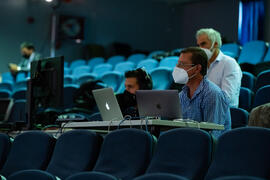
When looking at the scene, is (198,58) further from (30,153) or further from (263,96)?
(30,153)

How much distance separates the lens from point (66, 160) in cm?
349

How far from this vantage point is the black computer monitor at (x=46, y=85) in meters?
4.54

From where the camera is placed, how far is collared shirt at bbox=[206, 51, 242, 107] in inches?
178

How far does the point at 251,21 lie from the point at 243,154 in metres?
8.99

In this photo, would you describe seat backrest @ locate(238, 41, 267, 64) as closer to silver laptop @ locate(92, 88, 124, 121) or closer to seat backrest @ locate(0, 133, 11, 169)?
silver laptop @ locate(92, 88, 124, 121)

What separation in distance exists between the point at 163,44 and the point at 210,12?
6.85 feet

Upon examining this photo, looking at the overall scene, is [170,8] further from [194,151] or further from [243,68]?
[194,151]

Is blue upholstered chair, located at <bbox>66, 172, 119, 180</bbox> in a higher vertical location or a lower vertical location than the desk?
lower

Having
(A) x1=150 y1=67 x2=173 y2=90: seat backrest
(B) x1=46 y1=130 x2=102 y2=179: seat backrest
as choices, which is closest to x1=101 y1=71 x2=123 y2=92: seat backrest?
(A) x1=150 y1=67 x2=173 y2=90: seat backrest

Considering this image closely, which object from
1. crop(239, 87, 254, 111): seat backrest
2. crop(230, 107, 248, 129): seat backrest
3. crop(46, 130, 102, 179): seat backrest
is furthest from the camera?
crop(239, 87, 254, 111): seat backrest

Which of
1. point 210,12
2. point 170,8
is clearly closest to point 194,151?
point 210,12

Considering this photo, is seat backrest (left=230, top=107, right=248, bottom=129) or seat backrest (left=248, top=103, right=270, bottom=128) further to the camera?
seat backrest (left=230, top=107, right=248, bottom=129)

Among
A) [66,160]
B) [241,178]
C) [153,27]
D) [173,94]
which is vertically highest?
[153,27]

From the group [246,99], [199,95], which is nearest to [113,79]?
[246,99]
